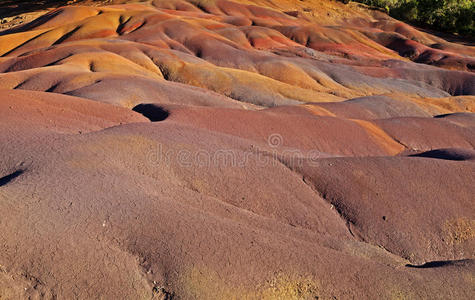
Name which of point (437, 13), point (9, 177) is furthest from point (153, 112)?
point (437, 13)

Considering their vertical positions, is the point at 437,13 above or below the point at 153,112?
below

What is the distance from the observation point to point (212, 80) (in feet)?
78.6

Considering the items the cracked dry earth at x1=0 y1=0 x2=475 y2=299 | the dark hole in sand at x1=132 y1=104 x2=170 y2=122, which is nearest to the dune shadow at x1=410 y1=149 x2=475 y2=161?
the cracked dry earth at x1=0 y1=0 x2=475 y2=299

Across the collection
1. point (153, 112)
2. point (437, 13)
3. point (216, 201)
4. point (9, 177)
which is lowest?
point (437, 13)

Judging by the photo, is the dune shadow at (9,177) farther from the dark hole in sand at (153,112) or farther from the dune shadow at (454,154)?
the dune shadow at (454,154)

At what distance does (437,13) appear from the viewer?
214ft

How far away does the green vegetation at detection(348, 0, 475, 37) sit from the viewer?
62719mm

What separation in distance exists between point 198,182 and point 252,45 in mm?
31576

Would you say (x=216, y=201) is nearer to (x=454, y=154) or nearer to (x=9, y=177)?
(x=9, y=177)

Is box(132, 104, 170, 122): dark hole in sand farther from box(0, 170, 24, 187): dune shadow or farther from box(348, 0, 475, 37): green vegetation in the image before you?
box(348, 0, 475, 37): green vegetation

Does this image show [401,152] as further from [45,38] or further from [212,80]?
[45,38]

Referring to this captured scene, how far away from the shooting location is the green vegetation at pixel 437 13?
62719mm

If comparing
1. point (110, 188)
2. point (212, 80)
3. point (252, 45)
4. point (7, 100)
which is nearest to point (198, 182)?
point (110, 188)

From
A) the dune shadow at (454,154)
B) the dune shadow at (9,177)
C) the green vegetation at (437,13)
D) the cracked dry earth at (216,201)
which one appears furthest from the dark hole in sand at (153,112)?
the green vegetation at (437,13)
